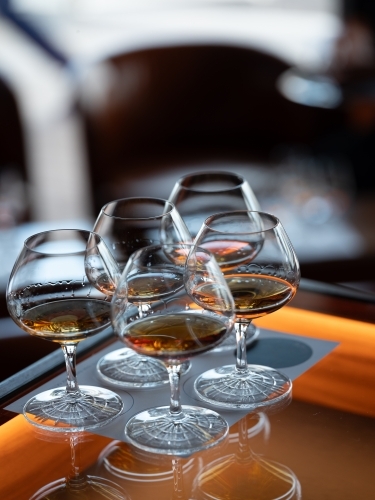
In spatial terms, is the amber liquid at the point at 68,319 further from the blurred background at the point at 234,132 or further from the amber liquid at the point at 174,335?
the blurred background at the point at 234,132

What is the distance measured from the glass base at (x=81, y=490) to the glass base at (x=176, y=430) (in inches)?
2.3

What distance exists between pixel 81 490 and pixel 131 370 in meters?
0.22

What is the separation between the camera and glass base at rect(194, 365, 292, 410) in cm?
91

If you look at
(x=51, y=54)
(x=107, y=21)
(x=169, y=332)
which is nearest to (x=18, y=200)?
(x=169, y=332)

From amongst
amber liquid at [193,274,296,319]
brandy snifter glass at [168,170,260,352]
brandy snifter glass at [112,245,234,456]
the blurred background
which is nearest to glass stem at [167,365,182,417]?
brandy snifter glass at [112,245,234,456]

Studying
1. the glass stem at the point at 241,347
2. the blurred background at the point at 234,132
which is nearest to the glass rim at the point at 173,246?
the glass stem at the point at 241,347

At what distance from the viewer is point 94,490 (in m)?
0.78

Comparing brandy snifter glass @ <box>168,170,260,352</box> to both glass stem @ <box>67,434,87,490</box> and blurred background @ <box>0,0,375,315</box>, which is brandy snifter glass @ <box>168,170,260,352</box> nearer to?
glass stem @ <box>67,434,87,490</box>

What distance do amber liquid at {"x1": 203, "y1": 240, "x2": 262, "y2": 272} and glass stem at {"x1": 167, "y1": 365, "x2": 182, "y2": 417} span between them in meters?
0.18

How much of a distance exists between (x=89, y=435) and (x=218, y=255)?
264 millimetres

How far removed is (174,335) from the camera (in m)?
0.80

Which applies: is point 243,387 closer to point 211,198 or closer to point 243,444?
point 243,444

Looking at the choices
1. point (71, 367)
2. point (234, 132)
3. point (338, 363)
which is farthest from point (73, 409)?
point (234, 132)

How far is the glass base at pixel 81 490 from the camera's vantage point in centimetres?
77
